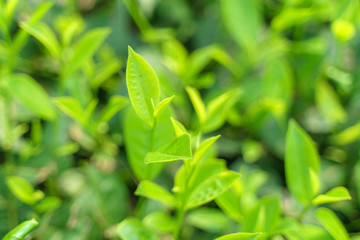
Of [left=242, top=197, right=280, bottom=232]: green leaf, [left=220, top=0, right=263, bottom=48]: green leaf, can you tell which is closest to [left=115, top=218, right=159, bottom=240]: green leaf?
[left=242, top=197, right=280, bottom=232]: green leaf

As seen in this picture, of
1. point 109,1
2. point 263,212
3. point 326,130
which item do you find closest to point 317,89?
point 326,130

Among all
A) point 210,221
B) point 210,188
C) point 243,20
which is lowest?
point 210,221

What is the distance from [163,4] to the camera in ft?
2.33

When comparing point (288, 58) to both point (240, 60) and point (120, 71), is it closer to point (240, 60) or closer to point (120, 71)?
point (240, 60)

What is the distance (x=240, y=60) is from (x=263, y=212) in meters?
0.32

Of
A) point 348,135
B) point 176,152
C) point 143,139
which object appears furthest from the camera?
point 348,135

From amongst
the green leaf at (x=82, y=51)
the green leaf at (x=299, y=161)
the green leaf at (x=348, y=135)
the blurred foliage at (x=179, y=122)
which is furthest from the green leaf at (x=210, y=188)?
the green leaf at (x=348, y=135)

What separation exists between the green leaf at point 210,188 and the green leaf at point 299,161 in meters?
0.10

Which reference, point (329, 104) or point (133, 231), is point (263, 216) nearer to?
point (133, 231)

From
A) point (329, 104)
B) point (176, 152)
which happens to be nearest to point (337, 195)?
point (176, 152)

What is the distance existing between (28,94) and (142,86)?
0.20m

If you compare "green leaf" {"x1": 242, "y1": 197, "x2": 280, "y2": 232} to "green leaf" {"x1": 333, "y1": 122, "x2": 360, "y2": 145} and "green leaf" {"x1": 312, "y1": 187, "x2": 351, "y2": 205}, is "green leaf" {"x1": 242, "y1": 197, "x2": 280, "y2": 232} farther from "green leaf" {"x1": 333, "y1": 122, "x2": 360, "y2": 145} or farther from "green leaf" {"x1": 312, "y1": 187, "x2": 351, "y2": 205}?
"green leaf" {"x1": 333, "y1": 122, "x2": 360, "y2": 145}

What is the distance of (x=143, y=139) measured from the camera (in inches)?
16.9

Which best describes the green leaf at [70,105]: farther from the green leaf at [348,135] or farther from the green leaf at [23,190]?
the green leaf at [348,135]
